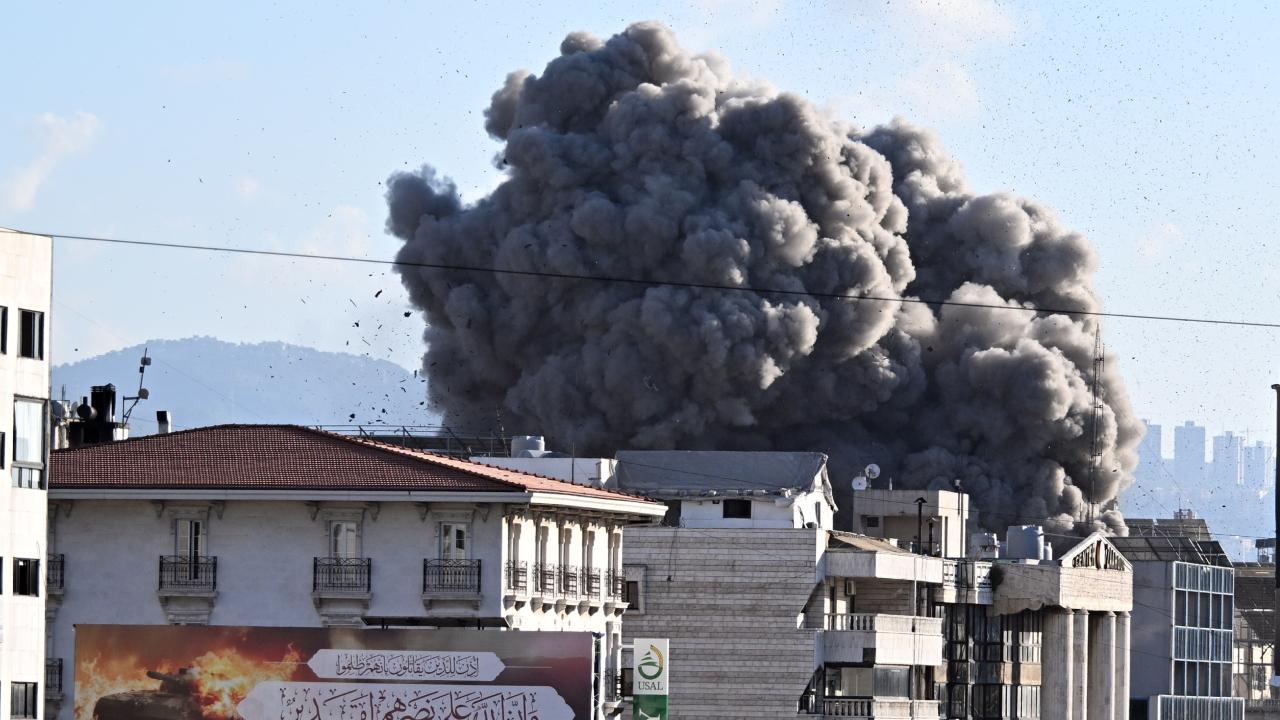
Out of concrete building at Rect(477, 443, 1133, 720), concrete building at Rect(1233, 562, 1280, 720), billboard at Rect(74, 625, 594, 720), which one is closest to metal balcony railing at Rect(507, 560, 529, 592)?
billboard at Rect(74, 625, 594, 720)

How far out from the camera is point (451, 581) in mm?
53906

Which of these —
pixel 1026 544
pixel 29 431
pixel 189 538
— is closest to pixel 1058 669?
pixel 1026 544

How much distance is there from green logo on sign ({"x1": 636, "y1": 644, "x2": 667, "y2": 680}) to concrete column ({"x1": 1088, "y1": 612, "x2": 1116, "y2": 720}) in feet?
148

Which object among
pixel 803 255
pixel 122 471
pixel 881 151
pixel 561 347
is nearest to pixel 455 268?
pixel 561 347

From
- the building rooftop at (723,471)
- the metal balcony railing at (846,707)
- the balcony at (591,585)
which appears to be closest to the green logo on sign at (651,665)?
the balcony at (591,585)

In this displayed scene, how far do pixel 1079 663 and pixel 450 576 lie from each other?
51.8 meters

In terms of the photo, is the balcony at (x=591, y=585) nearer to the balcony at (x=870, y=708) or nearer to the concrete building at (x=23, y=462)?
the concrete building at (x=23, y=462)

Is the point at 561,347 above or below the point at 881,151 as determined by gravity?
below

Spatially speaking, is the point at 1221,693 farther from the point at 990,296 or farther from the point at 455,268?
the point at 455,268

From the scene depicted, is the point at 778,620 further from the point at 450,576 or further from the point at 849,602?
the point at 450,576

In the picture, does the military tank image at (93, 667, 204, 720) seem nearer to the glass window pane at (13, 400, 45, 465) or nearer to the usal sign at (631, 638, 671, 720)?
the glass window pane at (13, 400, 45, 465)

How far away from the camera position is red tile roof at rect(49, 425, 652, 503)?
2122 inches

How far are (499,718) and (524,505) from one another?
5.24 metres

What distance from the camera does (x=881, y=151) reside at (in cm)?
13775
